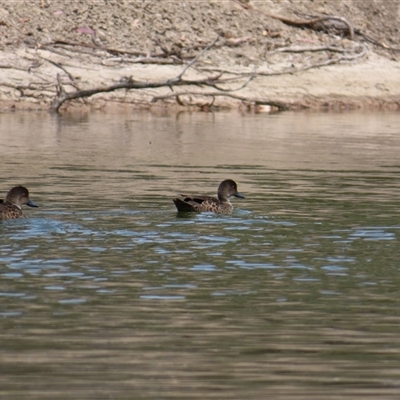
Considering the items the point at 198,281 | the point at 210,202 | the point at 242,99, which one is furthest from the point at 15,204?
the point at 242,99

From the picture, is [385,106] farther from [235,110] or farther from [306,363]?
[306,363]

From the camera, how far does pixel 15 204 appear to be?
555 inches

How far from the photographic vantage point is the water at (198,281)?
724 centimetres

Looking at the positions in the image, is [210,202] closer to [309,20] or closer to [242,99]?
[242,99]

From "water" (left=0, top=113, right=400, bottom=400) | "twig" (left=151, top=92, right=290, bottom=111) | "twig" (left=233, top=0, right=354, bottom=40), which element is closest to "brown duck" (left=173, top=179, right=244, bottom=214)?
"water" (left=0, top=113, right=400, bottom=400)

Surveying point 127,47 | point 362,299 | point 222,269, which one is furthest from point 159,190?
point 127,47

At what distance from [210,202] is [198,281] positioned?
181 inches

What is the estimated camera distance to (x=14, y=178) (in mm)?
18266

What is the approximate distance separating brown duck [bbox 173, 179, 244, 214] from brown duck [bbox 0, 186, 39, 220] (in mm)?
1660

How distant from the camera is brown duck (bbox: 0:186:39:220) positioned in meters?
13.7

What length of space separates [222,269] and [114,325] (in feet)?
8.19

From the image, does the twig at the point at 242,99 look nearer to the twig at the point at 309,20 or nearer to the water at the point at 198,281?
the twig at the point at 309,20

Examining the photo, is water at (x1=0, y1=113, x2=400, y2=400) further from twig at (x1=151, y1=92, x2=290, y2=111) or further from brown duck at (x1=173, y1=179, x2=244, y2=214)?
twig at (x1=151, y1=92, x2=290, y2=111)

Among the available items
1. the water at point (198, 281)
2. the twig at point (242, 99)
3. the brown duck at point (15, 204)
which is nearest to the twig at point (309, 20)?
the twig at point (242, 99)
